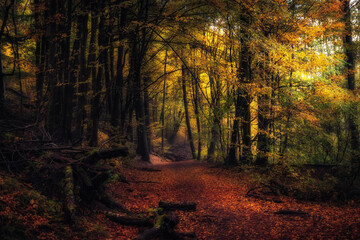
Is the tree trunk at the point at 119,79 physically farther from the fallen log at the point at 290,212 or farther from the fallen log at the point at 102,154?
the fallen log at the point at 290,212

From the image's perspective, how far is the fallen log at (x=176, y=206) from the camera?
718cm

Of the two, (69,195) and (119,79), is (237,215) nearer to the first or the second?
(69,195)

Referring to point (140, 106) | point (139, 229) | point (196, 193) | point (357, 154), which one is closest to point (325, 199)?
point (357, 154)

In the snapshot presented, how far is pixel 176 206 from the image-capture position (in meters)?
7.22

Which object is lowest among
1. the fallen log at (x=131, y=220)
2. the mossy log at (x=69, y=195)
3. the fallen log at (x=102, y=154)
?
the fallen log at (x=131, y=220)

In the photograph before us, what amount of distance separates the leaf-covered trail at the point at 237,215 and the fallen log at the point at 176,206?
192mm

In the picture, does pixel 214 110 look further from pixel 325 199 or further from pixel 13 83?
pixel 13 83

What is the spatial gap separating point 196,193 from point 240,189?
2067 mm

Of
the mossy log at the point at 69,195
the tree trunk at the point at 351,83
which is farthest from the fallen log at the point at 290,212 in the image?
the mossy log at the point at 69,195

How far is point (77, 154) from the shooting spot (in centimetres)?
663

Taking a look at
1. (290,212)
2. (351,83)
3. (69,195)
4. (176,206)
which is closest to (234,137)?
(351,83)

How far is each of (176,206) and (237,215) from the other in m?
1.78

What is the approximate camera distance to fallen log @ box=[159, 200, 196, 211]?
7.18m

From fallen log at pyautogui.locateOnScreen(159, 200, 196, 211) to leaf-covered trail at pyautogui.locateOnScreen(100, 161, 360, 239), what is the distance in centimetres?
19
